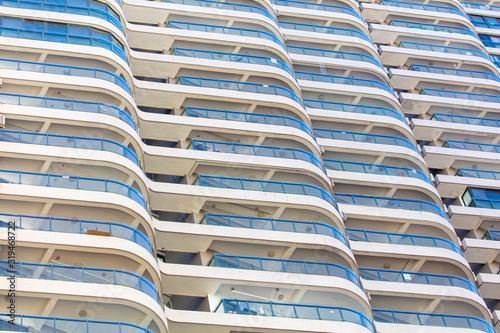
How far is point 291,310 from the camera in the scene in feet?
97.5

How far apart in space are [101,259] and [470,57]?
30.3m

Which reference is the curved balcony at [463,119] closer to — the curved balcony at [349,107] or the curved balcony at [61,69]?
the curved balcony at [349,107]

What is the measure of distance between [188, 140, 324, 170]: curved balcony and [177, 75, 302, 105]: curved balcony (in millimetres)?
4207

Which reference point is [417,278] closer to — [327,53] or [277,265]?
[277,265]

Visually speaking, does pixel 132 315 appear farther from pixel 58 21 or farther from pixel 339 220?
pixel 58 21

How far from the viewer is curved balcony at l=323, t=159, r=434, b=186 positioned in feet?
131

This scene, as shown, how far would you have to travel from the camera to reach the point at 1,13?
36000 mm

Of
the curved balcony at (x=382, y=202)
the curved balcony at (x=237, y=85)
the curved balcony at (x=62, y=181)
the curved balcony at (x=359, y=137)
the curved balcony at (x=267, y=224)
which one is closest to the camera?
the curved balcony at (x=62, y=181)

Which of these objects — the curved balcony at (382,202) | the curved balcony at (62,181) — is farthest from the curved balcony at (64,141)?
the curved balcony at (382,202)

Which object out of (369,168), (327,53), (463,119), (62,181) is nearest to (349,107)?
(369,168)

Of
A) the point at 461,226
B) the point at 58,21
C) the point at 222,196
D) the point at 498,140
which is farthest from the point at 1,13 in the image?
the point at 498,140

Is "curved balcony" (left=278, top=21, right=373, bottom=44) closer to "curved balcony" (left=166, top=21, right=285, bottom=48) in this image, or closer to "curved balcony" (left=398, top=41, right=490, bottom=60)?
"curved balcony" (left=398, top=41, right=490, bottom=60)

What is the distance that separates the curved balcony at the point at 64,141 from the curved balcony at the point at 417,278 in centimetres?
1117

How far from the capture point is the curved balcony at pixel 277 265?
31.6 metres
